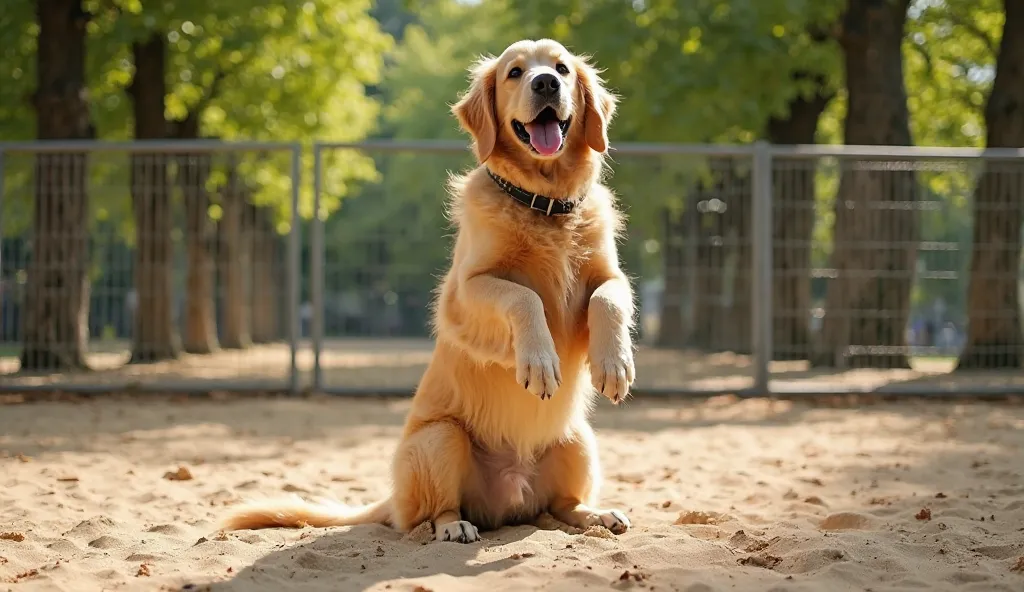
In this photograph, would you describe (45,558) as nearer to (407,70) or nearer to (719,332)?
(719,332)

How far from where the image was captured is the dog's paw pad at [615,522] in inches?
208

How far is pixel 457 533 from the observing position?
5016mm

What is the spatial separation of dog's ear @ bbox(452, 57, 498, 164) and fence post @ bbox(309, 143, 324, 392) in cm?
691

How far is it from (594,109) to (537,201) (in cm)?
62

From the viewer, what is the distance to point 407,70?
133ft

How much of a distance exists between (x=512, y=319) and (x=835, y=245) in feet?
31.8

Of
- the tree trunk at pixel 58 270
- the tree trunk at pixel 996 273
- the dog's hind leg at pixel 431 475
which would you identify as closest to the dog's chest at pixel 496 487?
the dog's hind leg at pixel 431 475

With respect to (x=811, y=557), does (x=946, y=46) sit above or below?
above

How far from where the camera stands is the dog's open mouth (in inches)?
208

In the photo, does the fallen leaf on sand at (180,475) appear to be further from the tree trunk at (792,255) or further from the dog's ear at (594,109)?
the tree trunk at (792,255)

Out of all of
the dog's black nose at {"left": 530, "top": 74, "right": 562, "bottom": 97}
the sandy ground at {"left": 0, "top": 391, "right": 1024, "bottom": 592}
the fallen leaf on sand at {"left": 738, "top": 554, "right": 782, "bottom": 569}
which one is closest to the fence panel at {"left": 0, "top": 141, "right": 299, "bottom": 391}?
the sandy ground at {"left": 0, "top": 391, "right": 1024, "bottom": 592}

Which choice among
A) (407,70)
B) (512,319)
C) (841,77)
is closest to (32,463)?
(512,319)

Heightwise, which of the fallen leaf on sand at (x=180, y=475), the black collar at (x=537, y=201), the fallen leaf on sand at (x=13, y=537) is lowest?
the fallen leaf on sand at (x=180, y=475)

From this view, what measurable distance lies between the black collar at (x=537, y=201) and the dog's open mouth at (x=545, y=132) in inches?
8.3
